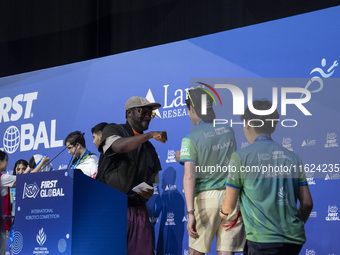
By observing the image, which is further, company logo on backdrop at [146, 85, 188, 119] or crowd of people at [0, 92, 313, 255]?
company logo on backdrop at [146, 85, 188, 119]

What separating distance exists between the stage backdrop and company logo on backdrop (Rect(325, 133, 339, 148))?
0.05 ft

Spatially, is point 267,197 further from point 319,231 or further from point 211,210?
point 319,231

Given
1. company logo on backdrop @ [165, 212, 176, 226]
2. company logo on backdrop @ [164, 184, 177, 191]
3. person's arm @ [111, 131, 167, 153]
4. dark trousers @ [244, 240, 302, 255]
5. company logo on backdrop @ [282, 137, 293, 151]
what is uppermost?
person's arm @ [111, 131, 167, 153]

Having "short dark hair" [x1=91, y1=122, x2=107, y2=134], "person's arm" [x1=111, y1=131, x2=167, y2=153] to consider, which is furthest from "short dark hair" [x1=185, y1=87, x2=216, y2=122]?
"short dark hair" [x1=91, y1=122, x2=107, y2=134]

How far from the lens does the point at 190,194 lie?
4.16 m

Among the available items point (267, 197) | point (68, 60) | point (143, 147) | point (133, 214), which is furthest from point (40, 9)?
point (267, 197)

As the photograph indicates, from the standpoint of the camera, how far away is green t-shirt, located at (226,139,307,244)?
3.17 m

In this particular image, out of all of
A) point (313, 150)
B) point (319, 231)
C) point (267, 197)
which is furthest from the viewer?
point (319, 231)

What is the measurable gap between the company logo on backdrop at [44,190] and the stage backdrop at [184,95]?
5.90 ft

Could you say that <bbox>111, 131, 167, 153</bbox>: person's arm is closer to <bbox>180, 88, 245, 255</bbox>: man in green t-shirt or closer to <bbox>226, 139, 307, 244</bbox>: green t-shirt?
<bbox>180, 88, 245, 255</bbox>: man in green t-shirt

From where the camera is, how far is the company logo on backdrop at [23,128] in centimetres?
640

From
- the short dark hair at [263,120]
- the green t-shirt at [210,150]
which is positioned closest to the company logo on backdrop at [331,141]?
the short dark hair at [263,120]

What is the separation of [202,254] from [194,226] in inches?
10.0

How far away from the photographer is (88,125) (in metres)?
6.07
